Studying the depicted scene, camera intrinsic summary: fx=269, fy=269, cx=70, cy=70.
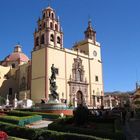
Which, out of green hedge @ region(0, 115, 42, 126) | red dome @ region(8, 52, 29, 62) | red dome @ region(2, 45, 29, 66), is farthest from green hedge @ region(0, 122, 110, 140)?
red dome @ region(8, 52, 29, 62)

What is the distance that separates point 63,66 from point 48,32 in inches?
265

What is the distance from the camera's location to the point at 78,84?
51219mm

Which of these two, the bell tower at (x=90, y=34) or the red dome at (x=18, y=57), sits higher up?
the bell tower at (x=90, y=34)

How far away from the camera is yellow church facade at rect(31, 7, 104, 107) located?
153 feet

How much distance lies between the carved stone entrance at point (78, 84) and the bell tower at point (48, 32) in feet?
16.9

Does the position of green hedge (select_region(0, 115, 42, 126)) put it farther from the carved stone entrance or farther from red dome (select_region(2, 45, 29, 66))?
red dome (select_region(2, 45, 29, 66))

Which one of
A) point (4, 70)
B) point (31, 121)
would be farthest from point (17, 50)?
point (31, 121)

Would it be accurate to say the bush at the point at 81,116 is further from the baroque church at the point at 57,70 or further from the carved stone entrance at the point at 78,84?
the carved stone entrance at the point at 78,84

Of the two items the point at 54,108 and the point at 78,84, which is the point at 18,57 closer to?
the point at 78,84

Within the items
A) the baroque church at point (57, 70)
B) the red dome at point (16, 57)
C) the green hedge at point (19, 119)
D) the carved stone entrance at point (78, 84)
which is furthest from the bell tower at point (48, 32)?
the green hedge at point (19, 119)

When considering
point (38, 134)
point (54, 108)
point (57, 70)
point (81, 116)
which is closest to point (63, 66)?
point (57, 70)

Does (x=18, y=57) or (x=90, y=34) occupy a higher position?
(x=90, y=34)

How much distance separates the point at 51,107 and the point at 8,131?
44.0 ft

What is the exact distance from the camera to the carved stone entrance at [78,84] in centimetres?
4988
